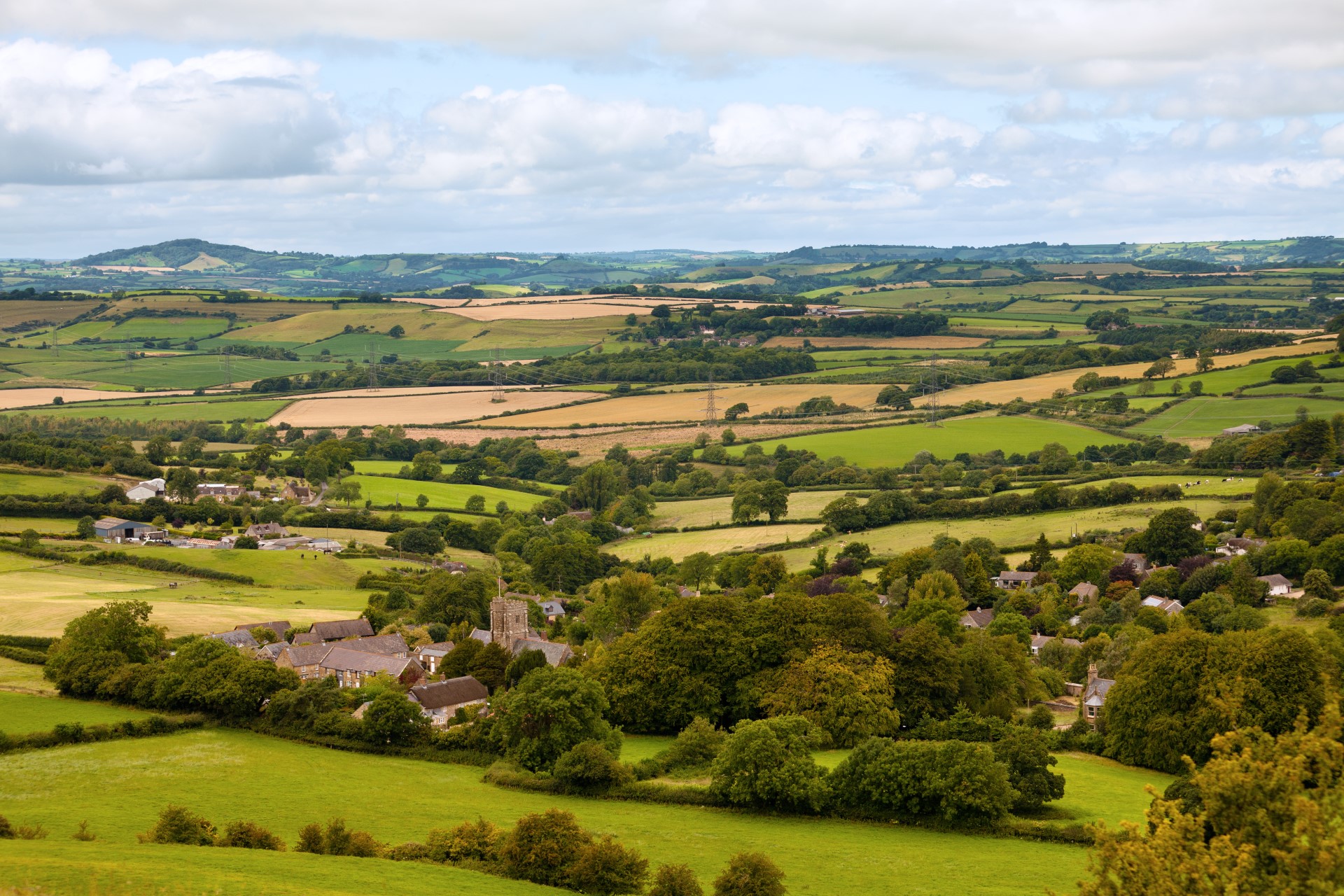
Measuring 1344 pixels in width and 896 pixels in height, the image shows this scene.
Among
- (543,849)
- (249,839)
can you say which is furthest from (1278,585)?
(249,839)

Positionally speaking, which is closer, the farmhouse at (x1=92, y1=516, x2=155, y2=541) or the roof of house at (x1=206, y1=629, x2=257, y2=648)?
the roof of house at (x1=206, y1=629, x2=257, y2=648)

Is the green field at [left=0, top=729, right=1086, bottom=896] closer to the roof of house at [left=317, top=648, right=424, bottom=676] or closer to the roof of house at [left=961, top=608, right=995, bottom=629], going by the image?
the roof of house at [left=317, top=648, right=424, bottom=676]

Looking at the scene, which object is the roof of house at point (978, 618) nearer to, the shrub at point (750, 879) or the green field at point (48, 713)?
the shrub at point (750, 879)

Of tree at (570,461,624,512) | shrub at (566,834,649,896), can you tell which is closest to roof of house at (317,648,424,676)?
shrub at (566,834,649,896)

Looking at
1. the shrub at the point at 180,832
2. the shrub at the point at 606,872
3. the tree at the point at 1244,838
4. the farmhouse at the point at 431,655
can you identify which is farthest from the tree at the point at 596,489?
the tree at the point at 1244,838

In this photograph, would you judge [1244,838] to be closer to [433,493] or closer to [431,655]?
A: [431,655]

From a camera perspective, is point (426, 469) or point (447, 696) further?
point (426, 469)
